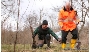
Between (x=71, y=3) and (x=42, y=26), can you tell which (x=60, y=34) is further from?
(x=71, y=3)

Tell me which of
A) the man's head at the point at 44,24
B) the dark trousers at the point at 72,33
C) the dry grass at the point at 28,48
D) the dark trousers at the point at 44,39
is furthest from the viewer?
the dark trousers at the point at 44,39

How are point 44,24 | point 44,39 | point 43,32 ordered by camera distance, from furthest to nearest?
point 44,39 → point 43,32 → point 44,24

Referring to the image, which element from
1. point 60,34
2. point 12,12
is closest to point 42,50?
point 60,34

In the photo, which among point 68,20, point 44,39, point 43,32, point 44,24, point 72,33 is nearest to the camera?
point 68,20

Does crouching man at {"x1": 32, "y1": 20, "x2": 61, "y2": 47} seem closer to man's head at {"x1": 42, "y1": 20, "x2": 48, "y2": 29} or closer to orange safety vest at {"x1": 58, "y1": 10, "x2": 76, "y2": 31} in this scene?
man's head at {"x1": 42, "y1": 20, "x2": 48, "y2": 29}

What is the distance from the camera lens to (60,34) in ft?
24.5

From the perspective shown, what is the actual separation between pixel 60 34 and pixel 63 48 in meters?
0.74

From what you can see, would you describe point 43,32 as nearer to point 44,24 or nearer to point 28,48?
point 44,24

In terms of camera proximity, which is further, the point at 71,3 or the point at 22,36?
the point at 71,3

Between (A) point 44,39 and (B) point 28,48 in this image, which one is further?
(A) point 44,39

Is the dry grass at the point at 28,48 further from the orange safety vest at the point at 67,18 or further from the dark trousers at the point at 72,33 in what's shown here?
the orange safety vest at the point at 67,18

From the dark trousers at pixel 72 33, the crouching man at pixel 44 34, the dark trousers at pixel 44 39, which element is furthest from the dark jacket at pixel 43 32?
the dark trousers at pixel 72 33

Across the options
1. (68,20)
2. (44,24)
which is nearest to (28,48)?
(44,24)

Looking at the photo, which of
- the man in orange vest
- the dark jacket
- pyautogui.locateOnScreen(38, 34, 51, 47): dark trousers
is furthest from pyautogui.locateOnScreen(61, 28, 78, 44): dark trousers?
pyautogui.locateOnScreen(38, 34, 51, 47): dark trousers
